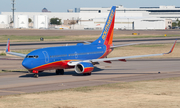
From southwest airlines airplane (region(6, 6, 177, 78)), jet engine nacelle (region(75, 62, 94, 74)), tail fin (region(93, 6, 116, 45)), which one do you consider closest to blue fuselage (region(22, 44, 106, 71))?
southwest airlines airplane (region(6, 6, 177, 78))

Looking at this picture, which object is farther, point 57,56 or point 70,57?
point 70,57

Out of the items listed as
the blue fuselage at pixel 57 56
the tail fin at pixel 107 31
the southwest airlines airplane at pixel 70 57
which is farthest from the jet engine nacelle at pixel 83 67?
the tail fin at pixel 107 31

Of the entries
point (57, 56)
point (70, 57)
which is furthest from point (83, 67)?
point (57, 56)

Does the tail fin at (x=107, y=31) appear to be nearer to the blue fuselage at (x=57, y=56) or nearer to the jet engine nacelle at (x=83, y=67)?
the blue fuselage at (x=57, y=56)

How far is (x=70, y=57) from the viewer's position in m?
47.6

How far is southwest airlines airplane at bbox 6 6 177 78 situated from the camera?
43.7 meters

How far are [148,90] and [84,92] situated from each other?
712 centimetres

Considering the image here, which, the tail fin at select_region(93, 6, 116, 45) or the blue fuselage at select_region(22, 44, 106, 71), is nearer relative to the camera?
the blue fuselage at select_region(22, 44, 106, 71)

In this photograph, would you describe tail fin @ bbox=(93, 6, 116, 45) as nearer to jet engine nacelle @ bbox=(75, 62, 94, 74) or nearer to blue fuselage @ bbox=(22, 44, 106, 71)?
blue fuselage @ bbox=(22, 44, 106, 71)

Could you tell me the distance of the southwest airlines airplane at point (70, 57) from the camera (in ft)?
143

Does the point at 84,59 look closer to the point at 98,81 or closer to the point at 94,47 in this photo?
the point at 94,47

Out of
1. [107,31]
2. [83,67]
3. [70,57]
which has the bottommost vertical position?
[83,67]

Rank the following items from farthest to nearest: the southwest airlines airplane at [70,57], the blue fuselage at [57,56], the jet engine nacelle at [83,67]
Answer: the jet engine nacelle at [83,67]
the southwest airlines airplane at [70,57]
the blue fuselage at [57,56]

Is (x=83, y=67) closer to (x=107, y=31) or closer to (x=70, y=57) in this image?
(x=70, y=57)
